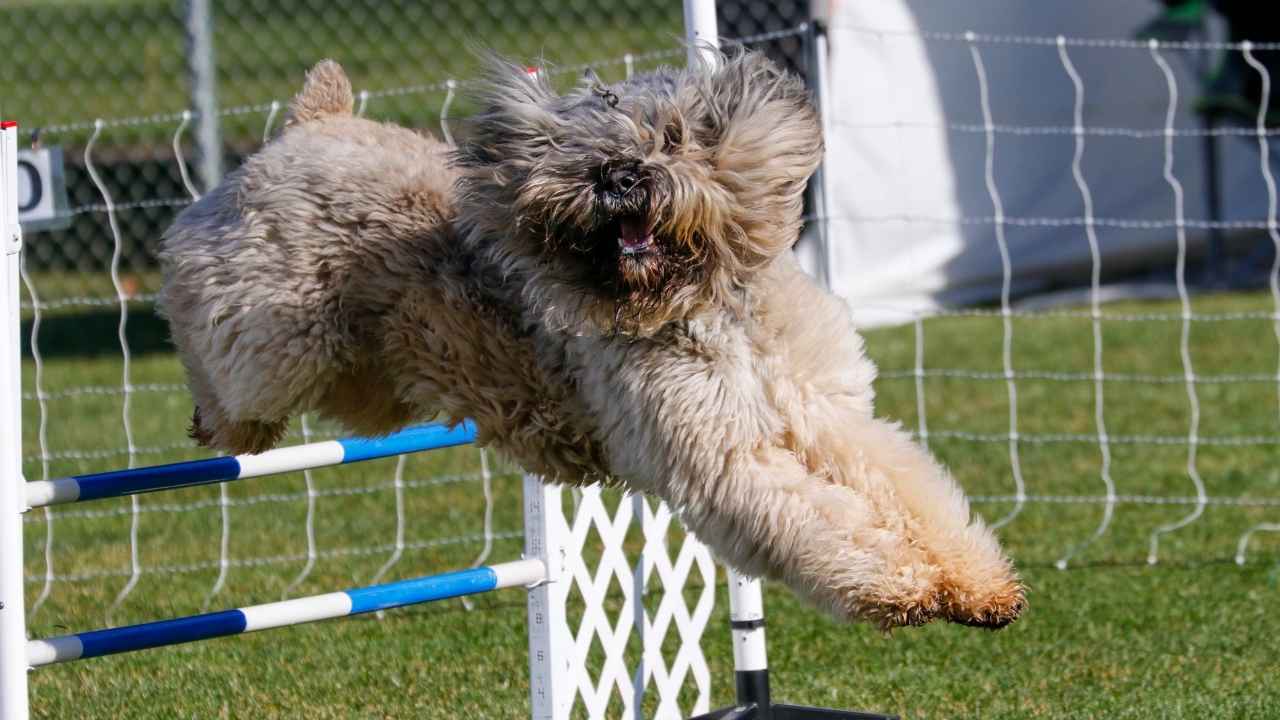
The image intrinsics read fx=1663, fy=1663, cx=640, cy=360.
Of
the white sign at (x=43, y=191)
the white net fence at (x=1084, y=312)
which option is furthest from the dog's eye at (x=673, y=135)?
the white net fence at (x=1084, y=312)

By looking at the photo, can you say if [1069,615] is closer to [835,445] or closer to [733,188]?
[835,445]

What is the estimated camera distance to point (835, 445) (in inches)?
110

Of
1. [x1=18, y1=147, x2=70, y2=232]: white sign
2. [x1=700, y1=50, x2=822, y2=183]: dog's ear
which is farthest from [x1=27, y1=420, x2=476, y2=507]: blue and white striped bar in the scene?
[x1=18, y1=147, x2=70, y2=232]: white sign

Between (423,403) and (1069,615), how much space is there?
2.60 m

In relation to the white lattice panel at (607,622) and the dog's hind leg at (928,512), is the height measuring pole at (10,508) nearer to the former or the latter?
the white lattice panel at (607,622)

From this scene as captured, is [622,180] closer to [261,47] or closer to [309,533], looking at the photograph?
[309,533]

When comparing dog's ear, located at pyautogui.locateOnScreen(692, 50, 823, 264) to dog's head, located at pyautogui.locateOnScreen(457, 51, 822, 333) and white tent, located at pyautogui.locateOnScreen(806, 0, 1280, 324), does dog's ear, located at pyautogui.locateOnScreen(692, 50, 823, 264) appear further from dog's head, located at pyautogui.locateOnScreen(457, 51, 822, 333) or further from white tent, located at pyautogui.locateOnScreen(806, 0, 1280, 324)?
white tent, located at pyautogui.locateOnScreen(806, 0, 1280, 324)

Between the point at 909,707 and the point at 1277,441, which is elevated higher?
the point at 1277,441

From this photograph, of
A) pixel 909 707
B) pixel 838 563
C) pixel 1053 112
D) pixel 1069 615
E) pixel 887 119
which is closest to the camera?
pixel 838 563

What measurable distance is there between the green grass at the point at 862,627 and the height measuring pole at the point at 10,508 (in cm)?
129

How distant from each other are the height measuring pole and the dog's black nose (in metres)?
1.14

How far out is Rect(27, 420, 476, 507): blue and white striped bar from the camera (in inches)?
127

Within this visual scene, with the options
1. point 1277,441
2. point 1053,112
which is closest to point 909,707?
point 1277,441

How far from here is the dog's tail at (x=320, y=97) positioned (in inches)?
132
